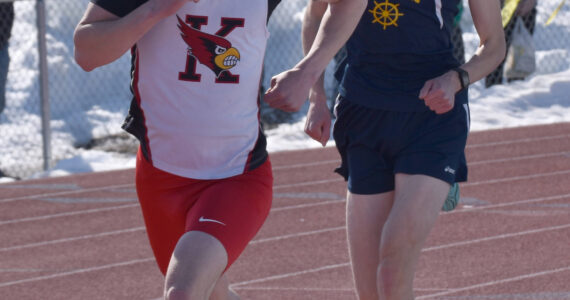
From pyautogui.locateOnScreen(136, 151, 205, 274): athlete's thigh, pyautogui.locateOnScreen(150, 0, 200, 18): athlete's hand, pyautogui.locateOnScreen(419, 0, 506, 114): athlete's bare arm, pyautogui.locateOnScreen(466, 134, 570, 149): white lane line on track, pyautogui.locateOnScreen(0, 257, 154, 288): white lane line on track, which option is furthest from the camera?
pyautogui.locateOnScreen(466, 134, 570, 149): white lane line on track

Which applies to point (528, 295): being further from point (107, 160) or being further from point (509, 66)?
point (509, 66)

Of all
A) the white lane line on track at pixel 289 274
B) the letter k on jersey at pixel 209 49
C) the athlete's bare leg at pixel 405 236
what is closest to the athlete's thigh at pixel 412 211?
the athlete's bare leg at pixel 405 236

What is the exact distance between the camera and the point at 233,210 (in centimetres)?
284

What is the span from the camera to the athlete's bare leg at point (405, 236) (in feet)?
10.1

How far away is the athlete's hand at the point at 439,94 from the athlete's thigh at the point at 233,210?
0.54m

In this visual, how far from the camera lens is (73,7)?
14422 millimetres

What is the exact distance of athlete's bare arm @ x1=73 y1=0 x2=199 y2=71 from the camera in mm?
2527

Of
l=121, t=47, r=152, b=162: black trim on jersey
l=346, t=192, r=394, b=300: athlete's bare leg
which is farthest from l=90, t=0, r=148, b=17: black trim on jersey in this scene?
l=346, t=192, r=394, b=300: athlete's bare leg

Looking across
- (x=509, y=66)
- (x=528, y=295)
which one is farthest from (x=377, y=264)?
(x=509, y=66)

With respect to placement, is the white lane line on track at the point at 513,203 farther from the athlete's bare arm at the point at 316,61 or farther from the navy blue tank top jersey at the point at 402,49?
the athlete's bare arm at the point at 316,61

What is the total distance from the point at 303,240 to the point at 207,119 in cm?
298

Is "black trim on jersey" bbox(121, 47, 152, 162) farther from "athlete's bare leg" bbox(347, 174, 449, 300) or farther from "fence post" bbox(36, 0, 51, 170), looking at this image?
"fence post" bbox(36, 0, 51, 170)

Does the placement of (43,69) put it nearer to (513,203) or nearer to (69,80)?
(513,203)

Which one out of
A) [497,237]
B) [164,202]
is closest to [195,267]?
[164,202]
